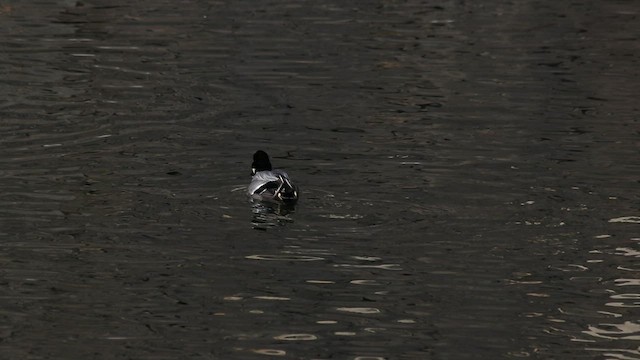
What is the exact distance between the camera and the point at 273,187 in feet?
64.2

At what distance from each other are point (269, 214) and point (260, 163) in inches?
56.8

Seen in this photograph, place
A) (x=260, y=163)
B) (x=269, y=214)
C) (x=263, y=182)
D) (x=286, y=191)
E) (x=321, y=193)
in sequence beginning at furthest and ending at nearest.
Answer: (x=260, y=163) → (x=321, y=193) → (x=263, y=182) → (x=286, y=191) → (x=269, y=214)

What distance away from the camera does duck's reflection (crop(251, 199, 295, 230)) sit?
18884 mm

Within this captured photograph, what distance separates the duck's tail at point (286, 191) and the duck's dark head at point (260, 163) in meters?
0.94

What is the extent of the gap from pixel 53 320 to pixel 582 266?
558 centimetres

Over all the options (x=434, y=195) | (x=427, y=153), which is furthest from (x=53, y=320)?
(x=427, y=153)

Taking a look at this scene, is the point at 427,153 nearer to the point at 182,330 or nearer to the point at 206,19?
the point at 182,330

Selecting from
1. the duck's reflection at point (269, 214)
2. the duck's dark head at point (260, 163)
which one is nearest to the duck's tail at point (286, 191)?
the duck's reflection at point (269, 214)

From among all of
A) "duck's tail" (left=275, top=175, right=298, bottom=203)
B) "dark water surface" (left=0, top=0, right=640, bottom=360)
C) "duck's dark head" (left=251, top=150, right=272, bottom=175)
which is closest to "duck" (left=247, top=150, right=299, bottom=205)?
"duck's tail" (left=275, top=175, right=298, bottom=203)

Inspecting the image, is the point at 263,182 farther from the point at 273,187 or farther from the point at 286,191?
the point at 286,191

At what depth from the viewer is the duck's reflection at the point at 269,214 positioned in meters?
18.9

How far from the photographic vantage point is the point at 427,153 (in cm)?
2273

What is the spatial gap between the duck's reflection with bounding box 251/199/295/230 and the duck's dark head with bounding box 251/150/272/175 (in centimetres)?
64

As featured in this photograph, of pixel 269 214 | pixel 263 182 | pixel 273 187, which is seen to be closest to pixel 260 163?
pixel 263 182
